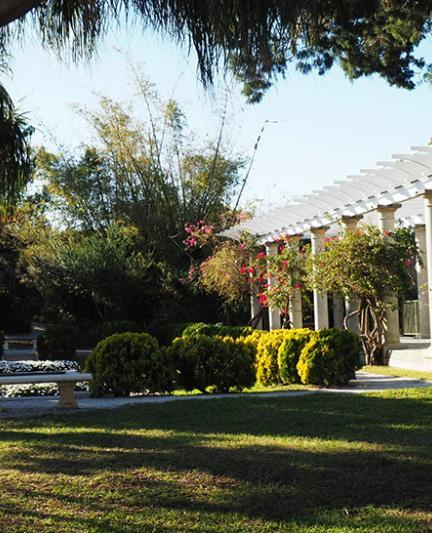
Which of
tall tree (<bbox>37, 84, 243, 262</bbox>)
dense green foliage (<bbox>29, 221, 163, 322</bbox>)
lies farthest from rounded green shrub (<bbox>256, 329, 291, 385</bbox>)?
tall tree (<bbox>37, 84, 243, 262</bbox>)

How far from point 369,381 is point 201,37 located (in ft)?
26.5

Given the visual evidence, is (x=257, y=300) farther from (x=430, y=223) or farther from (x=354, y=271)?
(x=430, y=223)

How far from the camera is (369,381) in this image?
11.4 metres

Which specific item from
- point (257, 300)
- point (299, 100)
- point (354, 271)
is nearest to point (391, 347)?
point (354, 271)

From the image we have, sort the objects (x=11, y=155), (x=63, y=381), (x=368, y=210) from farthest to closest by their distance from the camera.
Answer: (x=368, y=210)
(x=63, y=381)
(x=11, y=155)

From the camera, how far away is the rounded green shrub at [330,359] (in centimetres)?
1076

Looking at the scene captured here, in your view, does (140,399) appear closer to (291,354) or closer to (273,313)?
(291,354)

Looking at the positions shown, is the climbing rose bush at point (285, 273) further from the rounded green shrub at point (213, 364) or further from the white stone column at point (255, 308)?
the rounded green shrub at point (213, 364)

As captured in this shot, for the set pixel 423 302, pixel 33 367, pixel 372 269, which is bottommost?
pixel 33 367

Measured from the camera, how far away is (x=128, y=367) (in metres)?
10.4

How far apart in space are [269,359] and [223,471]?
21.4 feet

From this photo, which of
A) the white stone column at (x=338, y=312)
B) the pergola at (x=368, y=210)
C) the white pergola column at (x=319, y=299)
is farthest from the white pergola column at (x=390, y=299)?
the white stone column at (x=338, y=312)

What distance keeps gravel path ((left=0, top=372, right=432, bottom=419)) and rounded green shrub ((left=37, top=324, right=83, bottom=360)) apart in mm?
8424

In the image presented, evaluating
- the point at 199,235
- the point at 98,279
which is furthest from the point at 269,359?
the point at 98,279
